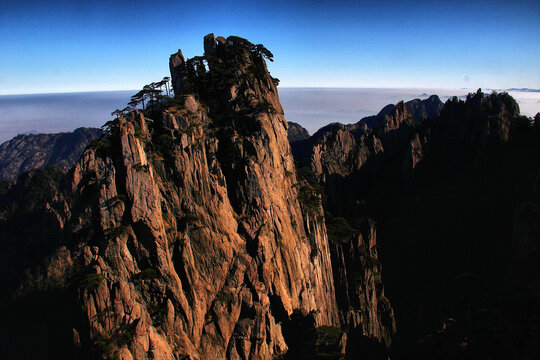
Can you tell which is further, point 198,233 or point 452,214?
point 452,214

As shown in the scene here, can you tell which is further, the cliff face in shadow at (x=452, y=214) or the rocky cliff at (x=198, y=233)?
the cliff face in shadow at (x=452, y=214)

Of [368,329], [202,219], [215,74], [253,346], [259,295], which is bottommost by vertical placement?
[368,329]

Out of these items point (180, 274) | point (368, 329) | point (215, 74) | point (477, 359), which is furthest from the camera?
point (368, 329)

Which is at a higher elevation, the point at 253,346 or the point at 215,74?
the point at 215,74

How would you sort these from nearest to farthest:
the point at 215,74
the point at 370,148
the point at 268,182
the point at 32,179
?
the point at 268,182 → the point at 215,74 → the point at 370,148 → the point at 32,179

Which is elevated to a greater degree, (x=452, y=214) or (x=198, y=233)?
(x=198, y=233)

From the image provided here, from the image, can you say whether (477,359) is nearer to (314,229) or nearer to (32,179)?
(314,229)

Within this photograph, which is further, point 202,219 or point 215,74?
point 215,74

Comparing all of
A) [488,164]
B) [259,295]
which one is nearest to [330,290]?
[259,295]
